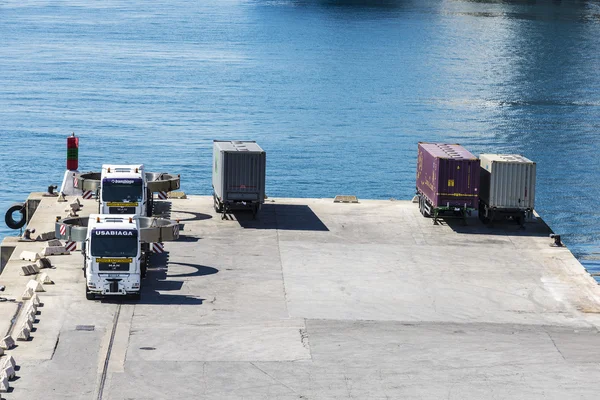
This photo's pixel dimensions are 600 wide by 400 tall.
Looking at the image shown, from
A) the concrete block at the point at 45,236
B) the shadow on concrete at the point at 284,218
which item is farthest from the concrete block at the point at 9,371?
the shadow on concrete at the point at 284,218

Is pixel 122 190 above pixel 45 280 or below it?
above

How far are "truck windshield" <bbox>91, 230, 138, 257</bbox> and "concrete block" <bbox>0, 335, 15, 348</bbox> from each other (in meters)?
5.83

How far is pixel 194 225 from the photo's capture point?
58.6 metres

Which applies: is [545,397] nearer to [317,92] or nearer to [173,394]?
[173,394]

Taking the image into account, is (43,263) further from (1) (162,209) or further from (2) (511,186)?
(2) (511,186)

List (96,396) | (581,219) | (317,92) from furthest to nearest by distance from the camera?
(317,92)
(581,219)
(96,396)

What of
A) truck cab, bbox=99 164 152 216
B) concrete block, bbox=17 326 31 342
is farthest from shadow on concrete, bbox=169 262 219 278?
concrete block, bbox=17 326 31 342

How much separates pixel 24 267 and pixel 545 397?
2314 centimetres

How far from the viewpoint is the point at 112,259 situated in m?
42.7

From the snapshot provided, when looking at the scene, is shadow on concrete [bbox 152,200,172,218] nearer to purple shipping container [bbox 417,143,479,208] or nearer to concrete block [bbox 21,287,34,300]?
purple shipping container [bbox 417,143,479,208]

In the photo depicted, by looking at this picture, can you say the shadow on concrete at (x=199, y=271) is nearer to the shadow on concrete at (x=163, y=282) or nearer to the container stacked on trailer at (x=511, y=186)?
the shadow on concrete at (x=163, y=282)

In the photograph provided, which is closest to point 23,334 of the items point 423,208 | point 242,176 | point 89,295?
point 89,295

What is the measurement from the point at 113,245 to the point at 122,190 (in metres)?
10.2

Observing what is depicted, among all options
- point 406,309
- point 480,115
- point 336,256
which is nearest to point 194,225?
point 336,256
